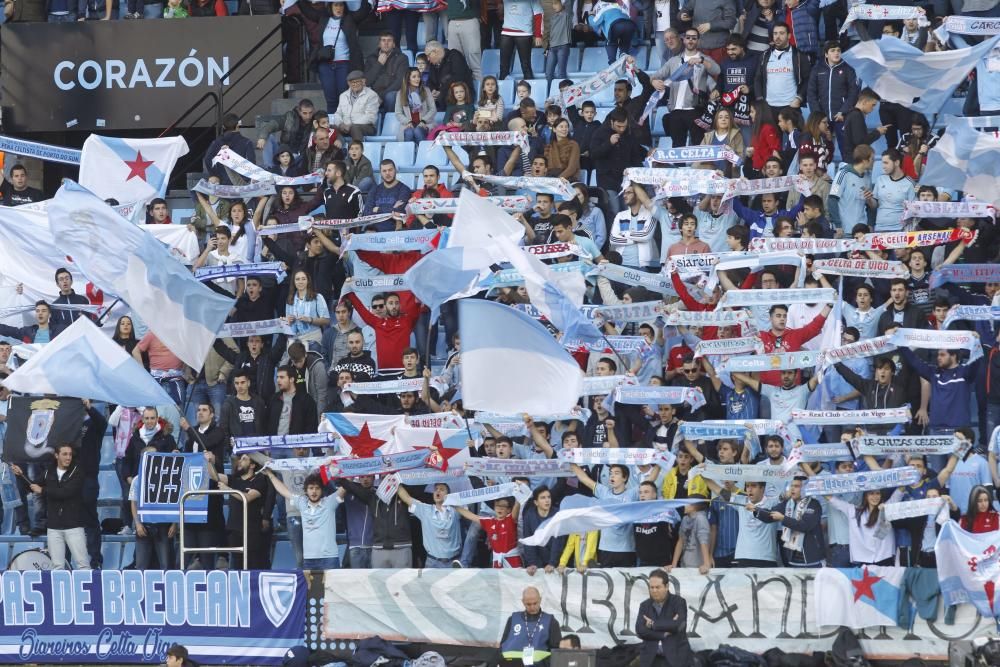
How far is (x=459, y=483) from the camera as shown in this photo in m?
20.3

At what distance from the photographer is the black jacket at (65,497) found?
20594 mm

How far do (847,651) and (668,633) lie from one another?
174cm

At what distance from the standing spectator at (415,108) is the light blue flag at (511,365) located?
26.4 feet

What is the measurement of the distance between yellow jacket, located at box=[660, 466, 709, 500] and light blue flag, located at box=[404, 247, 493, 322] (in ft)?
9.11

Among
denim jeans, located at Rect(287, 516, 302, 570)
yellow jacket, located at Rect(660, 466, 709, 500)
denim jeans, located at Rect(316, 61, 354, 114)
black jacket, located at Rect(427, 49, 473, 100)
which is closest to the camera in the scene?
yellow jacket, located at Rect(660, 466, 709, 500)

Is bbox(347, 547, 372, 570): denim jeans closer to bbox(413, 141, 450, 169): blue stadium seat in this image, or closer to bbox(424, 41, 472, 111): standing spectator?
bbox(413, 141, 450, 169): blue stadium seat

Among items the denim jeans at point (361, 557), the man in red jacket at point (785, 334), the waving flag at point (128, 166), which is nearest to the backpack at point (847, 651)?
the man in red jacket at point (785, 334)

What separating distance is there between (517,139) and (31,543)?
7.24 m

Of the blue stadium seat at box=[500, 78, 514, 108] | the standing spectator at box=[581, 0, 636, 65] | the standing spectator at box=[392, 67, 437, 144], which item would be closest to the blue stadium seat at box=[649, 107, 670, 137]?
the standing spectator at box=[581, 0, 636, 65]

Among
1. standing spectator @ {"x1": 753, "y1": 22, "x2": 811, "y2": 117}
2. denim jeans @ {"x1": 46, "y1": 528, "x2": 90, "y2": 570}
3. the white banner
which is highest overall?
standing spectator @ {"x1": 753, "y1": 22, "x2": 811, "y2": 117}

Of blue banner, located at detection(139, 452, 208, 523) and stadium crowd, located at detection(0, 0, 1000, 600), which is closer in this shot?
stadium crowd, located at detection(0, 0, 1000, 600)

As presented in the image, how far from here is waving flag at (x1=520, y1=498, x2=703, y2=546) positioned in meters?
18.7

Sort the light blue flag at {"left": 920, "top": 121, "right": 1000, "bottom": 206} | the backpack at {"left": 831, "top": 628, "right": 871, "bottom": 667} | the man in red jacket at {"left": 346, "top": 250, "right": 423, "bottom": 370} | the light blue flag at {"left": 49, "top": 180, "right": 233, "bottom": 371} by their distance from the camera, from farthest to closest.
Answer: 1. the man in red jacket at {"left": 346, "top": 250, "right": 423, "bottom": 370}
2. the light blue flag at {"left": 920, "top": 121, "right": 1000, "bottom": 206}
3. the light blue flag at {"left": 49, "top": 180, "right": 233, "bottom": 371}
4. the backpack at {"left": 831, "top": 628, "right": 871, "bottom": 667}

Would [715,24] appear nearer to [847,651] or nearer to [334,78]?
[334,78]
